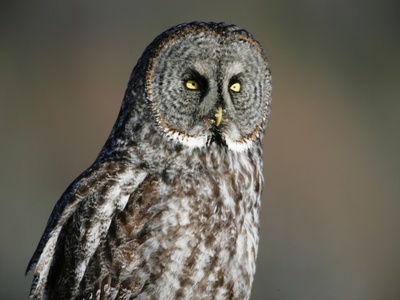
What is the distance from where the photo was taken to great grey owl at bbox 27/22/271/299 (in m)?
3.29

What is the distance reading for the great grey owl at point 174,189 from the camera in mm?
3295

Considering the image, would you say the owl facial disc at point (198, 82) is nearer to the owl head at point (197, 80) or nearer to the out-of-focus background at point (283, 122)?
the owl head at point (197, 80)

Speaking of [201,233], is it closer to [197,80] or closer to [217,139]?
[217,139]

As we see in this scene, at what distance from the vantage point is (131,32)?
8.48m

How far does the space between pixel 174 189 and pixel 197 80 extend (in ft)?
1.30

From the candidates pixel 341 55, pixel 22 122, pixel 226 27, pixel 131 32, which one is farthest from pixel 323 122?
pixel 226 27

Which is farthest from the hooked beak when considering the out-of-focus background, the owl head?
the out-of-focus background

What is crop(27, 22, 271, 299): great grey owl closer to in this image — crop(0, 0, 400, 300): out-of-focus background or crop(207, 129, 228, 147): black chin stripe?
crop(207, 129, 228, 147): black chin stripe

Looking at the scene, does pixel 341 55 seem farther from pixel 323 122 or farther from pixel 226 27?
pixel 226 27

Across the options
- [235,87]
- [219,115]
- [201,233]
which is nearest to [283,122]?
[235,87]

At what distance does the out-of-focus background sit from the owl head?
12.2 feet

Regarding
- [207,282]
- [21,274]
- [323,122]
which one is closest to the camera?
[207,282]

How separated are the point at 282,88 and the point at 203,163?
176 inches

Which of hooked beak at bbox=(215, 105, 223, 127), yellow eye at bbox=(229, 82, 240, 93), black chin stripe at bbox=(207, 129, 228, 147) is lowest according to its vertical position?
black chin stripe at bbox=(207, 129, 228, 147)
